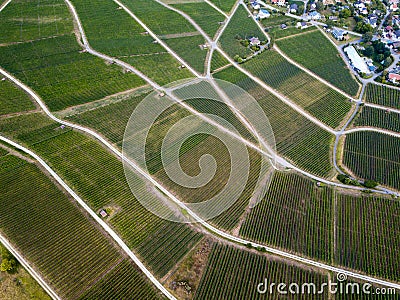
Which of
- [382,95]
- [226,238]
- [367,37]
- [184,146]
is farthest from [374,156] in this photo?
[367,37]

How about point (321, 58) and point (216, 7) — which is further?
point (216, 7)

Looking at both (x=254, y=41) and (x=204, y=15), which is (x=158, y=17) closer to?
(x=204, y=15)

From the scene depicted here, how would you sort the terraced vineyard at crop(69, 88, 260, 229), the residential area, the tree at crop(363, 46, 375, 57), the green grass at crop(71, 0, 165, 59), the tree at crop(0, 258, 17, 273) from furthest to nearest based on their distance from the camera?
the tree at crop(363, 46, 375, 57), the residential area, the green grass at crop(71, 0, 165, 59), the terraced vineyard at crop(69, 88, 260, 229), the tree at crop(0, 258, 17, 273)

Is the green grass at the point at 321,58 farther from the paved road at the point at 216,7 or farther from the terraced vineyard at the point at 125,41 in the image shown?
the terraced vineyard at the point at 125,41

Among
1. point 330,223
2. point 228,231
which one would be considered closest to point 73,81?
point 228,231

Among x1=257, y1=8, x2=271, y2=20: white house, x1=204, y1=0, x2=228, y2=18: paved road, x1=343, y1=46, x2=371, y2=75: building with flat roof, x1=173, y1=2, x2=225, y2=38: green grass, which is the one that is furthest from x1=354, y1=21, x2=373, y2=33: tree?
x1=173, y1=2, x2=225, y2=38: green grass

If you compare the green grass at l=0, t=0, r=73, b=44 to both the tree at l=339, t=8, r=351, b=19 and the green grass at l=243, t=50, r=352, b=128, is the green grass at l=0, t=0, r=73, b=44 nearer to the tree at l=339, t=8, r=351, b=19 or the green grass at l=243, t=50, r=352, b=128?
the green grass at l=243, t=50, r=352, b=128
